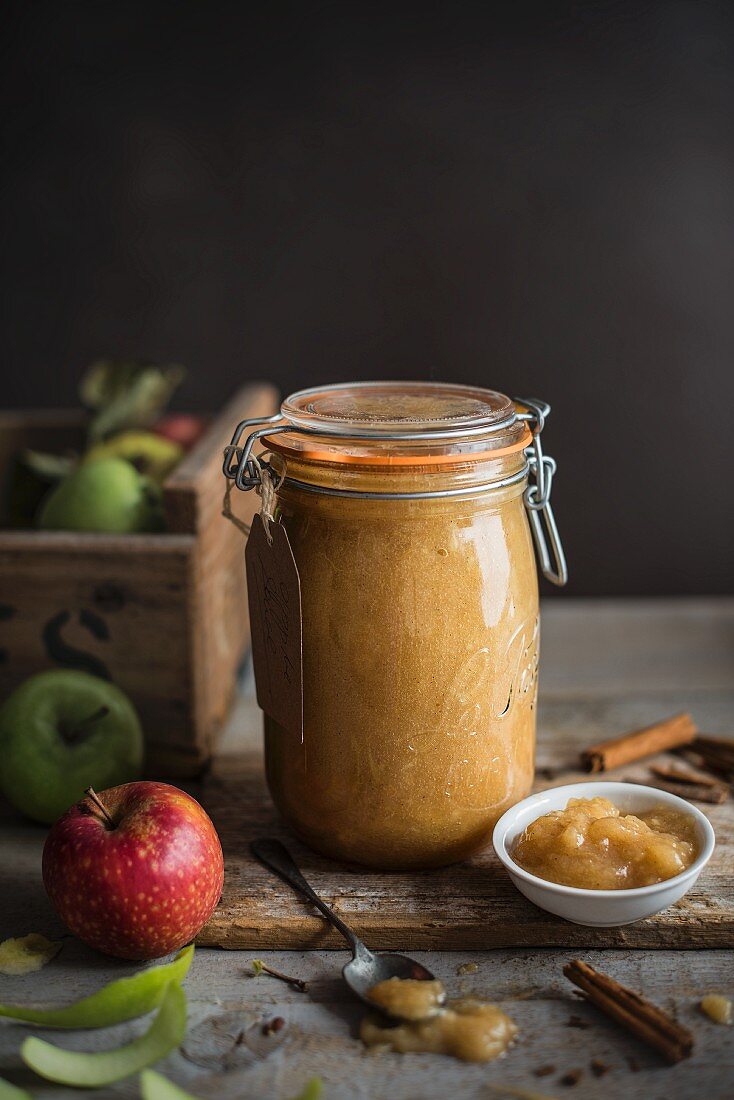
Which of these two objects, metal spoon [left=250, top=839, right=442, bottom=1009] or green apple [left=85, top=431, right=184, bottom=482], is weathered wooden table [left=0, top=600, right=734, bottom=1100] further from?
green apple [left=85, top=431, right=184, bottom=482]

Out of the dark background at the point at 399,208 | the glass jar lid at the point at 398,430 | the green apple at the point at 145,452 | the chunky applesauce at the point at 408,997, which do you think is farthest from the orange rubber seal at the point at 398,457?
the dark background at the point at 399,208

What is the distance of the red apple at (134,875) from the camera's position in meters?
0.87

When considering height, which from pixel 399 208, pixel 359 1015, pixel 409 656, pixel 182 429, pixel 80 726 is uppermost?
pixel 399 208

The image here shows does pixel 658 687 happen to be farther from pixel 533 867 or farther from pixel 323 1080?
pixel 323 1080

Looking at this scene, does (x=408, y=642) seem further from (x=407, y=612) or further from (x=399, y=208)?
(x=399, y=208)

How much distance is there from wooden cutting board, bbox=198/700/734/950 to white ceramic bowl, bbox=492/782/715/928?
0.09 ft

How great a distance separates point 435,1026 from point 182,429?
99cm

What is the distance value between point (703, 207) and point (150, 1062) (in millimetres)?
1486

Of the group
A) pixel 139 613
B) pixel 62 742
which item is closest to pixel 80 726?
pixel 62 742

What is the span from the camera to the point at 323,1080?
783mm

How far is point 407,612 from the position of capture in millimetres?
934

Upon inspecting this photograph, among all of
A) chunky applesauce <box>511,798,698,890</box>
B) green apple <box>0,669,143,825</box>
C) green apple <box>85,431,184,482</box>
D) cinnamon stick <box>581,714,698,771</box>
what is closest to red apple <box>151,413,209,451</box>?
green apple <box>85,431,184,482</box>

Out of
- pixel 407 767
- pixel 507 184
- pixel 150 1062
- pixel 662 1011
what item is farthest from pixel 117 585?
pixel 507 184

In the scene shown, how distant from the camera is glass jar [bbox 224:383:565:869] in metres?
0.93
